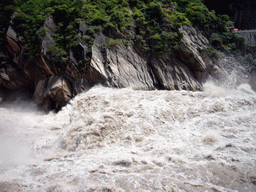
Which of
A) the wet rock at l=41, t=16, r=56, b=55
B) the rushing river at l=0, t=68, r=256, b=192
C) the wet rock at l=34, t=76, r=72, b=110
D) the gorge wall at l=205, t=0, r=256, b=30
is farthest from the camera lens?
the gorge wall at l=205, t=0, r=256, b=30

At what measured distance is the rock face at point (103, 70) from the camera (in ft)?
37.8

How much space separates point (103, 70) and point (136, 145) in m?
6.13

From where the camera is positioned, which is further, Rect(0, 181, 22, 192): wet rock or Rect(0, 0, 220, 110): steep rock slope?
Rect(0, 0, 220, 110): steep rock slope

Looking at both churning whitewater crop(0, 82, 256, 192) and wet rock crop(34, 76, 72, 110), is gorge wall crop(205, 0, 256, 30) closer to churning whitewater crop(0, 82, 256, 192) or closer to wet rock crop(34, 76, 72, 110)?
churning whitewater crop(0, 82, 256, 192)

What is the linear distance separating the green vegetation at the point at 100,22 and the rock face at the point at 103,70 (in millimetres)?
440

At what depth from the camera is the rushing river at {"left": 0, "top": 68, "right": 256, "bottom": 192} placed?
15.2ft

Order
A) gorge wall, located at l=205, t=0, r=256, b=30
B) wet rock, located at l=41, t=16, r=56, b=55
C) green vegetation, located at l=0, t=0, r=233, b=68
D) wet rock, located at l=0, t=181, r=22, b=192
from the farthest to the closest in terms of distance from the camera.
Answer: gorge wall, located at l=205, t=0, r=256, b=30 → green vegetation, located at l=0, t=0, r=233, b=68 → wet rock, located at l=41, t=16, r=56, b=55 → wet rock, located at l=0, t=181, r=22, b=192

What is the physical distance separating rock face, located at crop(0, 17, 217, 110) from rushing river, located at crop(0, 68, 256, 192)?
1.22m

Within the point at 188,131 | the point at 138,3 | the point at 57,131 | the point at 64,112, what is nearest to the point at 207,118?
the point at 188,131

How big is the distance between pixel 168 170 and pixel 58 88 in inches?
341

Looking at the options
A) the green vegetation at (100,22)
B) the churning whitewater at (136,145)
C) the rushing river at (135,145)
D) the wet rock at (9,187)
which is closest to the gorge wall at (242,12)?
the green vegetation at (100,22)

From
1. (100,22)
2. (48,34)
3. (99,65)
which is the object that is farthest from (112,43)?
(48,34)

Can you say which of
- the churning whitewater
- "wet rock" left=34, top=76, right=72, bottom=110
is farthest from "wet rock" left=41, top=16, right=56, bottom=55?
the churning whitewater

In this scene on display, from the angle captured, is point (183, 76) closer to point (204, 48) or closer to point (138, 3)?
point (204, 48)
